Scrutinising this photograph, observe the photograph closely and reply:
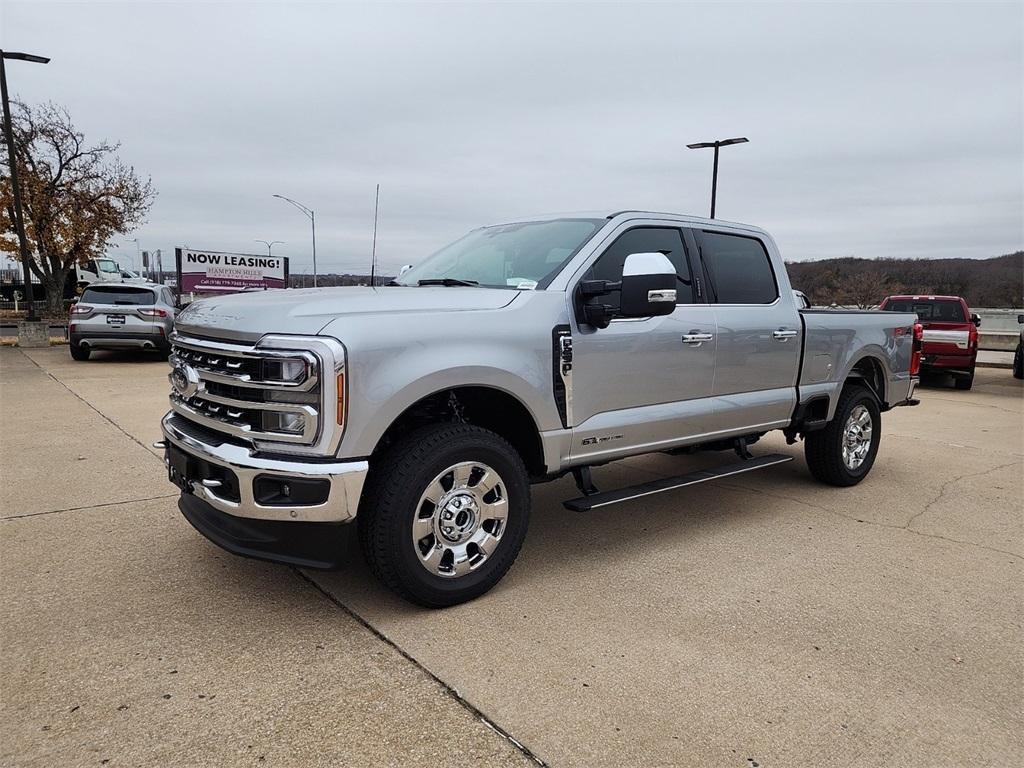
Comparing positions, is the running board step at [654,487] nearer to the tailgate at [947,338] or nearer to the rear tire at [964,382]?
the tailgate at [947,338]

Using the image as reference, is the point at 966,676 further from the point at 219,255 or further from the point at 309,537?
the point at 219,255

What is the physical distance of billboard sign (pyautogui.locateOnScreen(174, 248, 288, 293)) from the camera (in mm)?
27000

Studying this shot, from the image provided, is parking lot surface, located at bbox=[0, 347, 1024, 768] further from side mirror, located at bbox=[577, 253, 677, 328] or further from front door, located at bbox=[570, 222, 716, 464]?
side mirror, located at bbox=[577, 253, 677, 328]

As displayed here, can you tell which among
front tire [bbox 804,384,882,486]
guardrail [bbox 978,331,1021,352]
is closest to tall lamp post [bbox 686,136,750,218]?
guardrail [bbox 978,331,1021,352]

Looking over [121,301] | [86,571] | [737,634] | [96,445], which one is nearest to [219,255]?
[121,301]

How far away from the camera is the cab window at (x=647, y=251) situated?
13.3 ft

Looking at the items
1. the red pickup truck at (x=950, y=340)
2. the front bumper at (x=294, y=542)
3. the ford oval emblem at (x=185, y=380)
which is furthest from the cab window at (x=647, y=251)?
the red pickup truck at (x=950, y=340)

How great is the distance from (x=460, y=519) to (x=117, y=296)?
40.8 feet

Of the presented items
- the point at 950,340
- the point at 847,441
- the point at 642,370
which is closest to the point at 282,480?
the point at 642,370

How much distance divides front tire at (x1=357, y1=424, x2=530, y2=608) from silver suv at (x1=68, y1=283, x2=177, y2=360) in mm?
11575

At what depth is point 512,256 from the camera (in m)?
4.24

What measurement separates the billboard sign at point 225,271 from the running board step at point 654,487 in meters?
24.4

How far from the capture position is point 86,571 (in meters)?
3.70

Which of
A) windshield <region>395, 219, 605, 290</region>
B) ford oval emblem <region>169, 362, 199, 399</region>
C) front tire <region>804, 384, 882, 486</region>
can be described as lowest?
front tire <region>804, 384, 882, 486</region>
